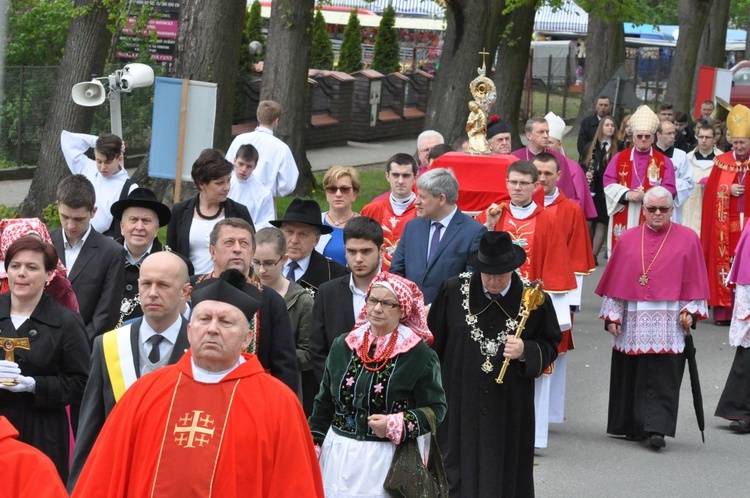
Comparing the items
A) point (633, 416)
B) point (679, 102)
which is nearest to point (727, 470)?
point (633, 416)

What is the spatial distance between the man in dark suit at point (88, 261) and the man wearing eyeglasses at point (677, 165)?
377 inches

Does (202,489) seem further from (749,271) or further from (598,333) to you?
(598,333)

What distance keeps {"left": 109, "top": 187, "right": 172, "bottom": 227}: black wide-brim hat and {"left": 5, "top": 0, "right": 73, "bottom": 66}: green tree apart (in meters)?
17.4

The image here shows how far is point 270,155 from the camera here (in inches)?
524

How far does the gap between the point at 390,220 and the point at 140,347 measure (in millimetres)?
4738

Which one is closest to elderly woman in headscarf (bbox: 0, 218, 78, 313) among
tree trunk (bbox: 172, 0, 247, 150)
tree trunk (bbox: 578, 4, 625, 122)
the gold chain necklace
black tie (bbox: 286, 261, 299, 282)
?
black tie (bbox: 286, 261, 299, 282)

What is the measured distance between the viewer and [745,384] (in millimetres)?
11352

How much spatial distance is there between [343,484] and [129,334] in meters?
1.31

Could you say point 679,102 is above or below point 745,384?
above

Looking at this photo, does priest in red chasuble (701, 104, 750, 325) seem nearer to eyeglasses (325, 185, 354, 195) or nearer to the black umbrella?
the black umbrella

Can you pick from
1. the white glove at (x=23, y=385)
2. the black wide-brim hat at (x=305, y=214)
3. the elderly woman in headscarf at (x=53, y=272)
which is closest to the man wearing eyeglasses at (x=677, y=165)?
the black wide-brim hat at (x=305, y=214)

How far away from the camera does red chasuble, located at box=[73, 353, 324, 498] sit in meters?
5.30

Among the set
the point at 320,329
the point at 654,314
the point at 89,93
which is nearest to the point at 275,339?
the point at 320,329

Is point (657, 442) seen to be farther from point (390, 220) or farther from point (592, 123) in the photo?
point (592, 123)
